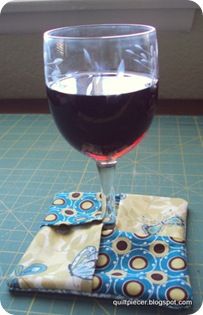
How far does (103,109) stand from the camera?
1.10ft

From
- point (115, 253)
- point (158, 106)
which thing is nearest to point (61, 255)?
point (115, 253)

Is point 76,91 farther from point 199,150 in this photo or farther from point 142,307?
point 199,150

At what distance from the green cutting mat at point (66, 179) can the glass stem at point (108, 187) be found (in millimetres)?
96

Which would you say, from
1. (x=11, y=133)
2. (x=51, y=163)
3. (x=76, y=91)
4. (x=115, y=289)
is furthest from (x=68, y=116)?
(x=11, y=133)

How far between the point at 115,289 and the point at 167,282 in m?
0.05

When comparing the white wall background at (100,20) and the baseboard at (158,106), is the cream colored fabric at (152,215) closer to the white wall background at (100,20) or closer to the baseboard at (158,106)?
the baseboard at (158,106)

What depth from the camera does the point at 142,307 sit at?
0.37 m

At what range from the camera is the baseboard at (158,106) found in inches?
34.0

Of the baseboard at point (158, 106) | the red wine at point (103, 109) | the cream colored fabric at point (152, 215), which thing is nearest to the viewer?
the red wine at point (103, 109)

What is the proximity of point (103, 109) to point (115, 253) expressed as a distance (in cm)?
17

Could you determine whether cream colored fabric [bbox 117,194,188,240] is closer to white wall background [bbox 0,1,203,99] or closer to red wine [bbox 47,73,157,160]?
red wine [bbox 47,73,157,160]

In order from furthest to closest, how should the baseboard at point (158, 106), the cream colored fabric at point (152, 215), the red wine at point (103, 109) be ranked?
the baseboard at point (158, 106) < the cream colored fabric at point (152, 215) < the red wine at point (103, 109)

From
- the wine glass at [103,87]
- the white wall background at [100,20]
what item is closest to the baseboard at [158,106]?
the white wall background at [100,20]

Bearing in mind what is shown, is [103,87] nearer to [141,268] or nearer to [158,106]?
[141,268]
